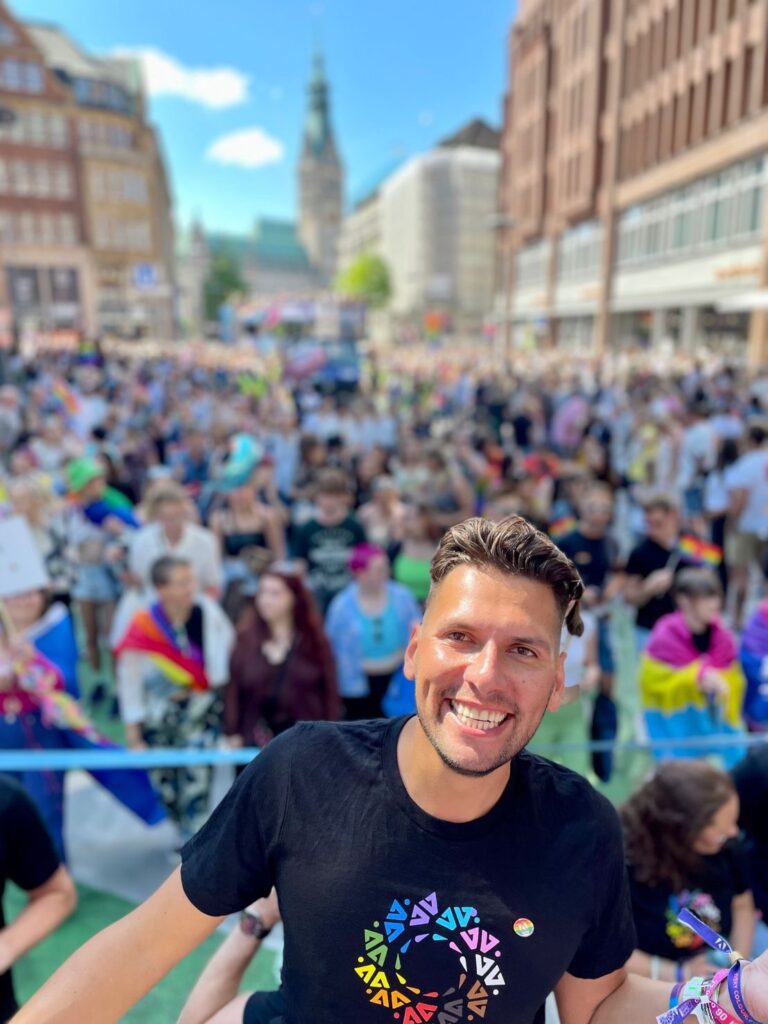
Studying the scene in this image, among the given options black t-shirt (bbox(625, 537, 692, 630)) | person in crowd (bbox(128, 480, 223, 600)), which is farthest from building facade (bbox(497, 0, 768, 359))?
person in crowd (bbox(128, 480, 223, 600))

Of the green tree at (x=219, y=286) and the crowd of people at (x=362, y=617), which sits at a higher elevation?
the green tree at (x=219, y=286)

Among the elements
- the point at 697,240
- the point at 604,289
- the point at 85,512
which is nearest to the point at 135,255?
the point at 604,289

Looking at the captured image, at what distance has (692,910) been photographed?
232 cm

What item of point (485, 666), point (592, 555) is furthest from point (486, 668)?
point (592, 555)

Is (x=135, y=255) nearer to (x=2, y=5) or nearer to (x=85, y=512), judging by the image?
(x=2, y=5)

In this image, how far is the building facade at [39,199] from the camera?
4934 centimetres

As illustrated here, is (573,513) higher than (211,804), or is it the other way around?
(573,513)

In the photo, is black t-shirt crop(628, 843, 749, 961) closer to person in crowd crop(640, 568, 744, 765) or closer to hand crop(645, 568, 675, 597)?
person in crowd crop(640, 568, 744, 765)

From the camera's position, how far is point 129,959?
3.99 feet

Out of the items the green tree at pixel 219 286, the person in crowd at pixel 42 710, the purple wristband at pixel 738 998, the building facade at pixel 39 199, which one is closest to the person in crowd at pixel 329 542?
the person in crowd at pixel 42 710

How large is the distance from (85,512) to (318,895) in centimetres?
490

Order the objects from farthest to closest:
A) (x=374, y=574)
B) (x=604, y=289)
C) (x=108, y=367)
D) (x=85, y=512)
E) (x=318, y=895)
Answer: (x=604, y=289) → (x=108, y=367) → (x=85, y=512) → (x=374, y=574) → (x=318, y=895)

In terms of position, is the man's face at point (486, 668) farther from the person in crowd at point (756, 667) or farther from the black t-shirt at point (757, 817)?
the person in crowd at point (756, 667)

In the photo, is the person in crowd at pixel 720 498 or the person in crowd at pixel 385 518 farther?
the person in crowd at pixel 720 498
